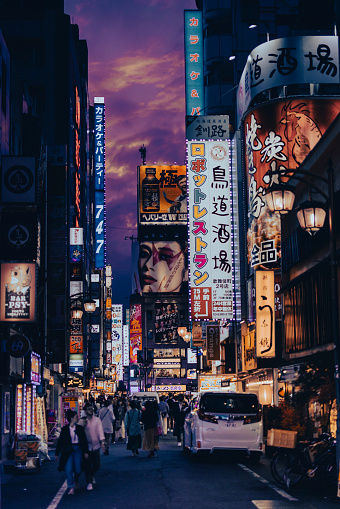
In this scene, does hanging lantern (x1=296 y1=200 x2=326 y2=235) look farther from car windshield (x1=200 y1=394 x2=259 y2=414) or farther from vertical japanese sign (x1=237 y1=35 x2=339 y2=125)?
vertical japanese sign (x1=237 y1=35 x2=339 y2=125)

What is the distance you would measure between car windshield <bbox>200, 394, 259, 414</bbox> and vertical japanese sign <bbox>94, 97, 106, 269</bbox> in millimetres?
75346

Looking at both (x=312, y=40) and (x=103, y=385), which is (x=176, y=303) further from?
(x=312, y=40)

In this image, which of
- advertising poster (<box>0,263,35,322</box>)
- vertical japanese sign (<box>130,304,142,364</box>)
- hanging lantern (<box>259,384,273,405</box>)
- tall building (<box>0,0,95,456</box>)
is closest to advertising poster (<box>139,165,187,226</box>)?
tall building (<box>0,0,95,456</box>)

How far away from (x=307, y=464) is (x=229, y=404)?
6.40 meters

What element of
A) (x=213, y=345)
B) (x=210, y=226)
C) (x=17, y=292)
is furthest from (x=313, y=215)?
(x=213, y=345)

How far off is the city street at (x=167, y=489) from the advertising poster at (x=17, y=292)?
18.1ft

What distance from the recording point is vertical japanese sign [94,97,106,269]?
9469cm

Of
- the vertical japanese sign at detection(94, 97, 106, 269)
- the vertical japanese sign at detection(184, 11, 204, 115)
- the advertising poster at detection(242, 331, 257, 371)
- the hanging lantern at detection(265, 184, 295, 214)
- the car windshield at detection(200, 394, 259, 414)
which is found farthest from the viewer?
the vertical japanese sign at detection(94, 97, 106, 269)

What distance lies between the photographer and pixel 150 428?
24969mm

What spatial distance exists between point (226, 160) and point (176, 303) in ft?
335

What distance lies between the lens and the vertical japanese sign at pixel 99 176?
311ft

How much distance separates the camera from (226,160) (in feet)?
141

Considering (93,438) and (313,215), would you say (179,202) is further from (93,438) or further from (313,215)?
(93,438)

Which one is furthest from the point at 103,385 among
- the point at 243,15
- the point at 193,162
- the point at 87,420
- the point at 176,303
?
the point at 87,420
